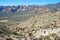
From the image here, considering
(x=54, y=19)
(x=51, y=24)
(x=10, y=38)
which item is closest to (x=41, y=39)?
(x=10, y=38)

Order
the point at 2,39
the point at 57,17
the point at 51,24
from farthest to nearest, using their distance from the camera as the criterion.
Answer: the point at 57,17
the point at 51,24
the point at 2,39

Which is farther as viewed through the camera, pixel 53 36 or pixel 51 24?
pixel 51 24

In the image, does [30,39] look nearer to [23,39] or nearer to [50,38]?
[23,39]

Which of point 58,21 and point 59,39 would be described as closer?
point 59,39

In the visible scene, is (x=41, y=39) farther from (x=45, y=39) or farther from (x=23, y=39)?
(x=23, y=39)

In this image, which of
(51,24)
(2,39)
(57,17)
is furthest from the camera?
(57,17)

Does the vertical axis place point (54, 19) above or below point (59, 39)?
above

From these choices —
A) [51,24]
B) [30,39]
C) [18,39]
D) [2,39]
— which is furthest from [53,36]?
[51,24]

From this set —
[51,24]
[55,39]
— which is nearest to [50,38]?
[55,39]

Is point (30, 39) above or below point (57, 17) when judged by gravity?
below
